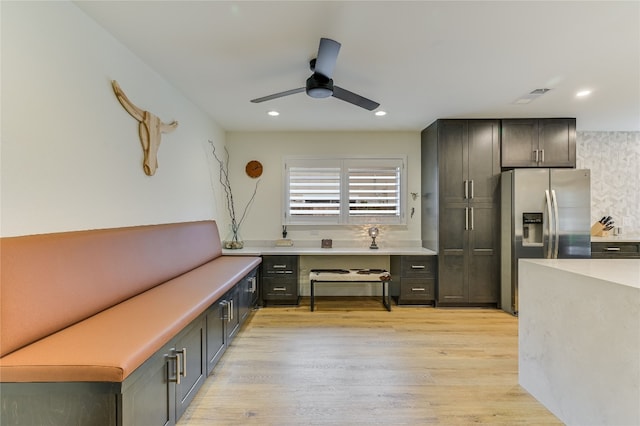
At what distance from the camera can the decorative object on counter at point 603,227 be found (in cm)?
441

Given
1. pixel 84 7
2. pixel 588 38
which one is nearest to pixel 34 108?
pixel 84 7

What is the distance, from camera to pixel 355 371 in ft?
7.86

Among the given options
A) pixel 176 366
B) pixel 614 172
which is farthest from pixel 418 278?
pixel 614 172

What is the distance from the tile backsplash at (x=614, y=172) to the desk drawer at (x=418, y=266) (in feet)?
8.85

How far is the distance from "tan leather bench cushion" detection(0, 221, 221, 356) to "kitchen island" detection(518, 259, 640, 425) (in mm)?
2687

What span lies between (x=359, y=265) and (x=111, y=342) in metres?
A: 3.56

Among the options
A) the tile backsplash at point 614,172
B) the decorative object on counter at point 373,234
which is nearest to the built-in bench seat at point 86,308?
the decorative object on counter at point 373,234

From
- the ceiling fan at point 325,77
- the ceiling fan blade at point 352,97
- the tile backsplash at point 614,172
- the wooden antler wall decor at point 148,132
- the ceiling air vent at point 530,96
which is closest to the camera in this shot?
the ceiling fan at point 325,77

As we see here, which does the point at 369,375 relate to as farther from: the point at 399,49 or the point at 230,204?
the point at 230,204

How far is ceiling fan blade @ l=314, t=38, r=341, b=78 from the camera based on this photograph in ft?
6.26

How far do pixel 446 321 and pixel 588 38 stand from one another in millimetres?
2839

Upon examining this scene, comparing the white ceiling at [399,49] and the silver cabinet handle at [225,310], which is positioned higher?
the white ceiling at [399,49]

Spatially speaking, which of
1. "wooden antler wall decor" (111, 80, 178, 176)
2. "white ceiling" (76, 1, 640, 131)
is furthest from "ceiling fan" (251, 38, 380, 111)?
"wooden antler wall decor" (111, 80, 178, 176)

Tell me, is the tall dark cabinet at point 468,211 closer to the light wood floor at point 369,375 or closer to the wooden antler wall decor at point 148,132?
the light wood floor at point 369,375
